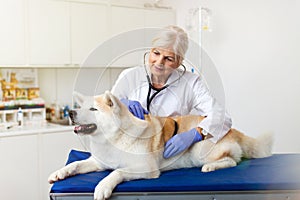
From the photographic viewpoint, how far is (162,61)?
1709 mm

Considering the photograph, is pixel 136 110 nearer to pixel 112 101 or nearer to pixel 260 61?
pixel 112 101

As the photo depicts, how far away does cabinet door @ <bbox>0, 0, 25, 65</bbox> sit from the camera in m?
2.88

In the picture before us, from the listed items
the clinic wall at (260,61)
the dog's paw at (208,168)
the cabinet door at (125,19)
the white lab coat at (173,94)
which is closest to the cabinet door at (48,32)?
the cabinet door at (125,19)

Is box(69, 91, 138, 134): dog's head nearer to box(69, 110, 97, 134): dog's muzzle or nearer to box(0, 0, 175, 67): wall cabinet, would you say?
box(69, 110, 97, 134): dog's muzzle

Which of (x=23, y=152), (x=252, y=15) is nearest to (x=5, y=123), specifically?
(x=23, y=152)

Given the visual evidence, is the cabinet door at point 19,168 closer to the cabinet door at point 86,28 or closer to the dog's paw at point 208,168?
the cabinet door at point 86,28

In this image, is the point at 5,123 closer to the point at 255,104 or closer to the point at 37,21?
the point at 37,21

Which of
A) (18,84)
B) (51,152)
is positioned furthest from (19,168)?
(18,84)

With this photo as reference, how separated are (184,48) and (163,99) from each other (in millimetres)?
262

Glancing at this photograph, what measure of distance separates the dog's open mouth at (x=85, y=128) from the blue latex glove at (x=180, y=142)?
331 mm

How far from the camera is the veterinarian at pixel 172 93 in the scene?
1.64m

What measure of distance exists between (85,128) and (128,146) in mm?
184

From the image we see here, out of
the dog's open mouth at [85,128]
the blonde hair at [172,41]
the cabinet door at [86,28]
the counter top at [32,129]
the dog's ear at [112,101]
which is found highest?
the cabinet door at [86,28]

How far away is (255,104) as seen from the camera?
3.04 m
